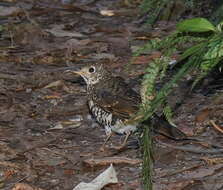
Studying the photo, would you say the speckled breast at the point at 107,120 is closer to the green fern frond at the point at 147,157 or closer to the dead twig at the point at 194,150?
the dead twig at the point at 194,150

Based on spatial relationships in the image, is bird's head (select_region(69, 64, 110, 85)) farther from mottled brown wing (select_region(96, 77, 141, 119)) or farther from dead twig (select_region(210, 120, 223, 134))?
dead twig (select_region(210, 120, 223, 134))

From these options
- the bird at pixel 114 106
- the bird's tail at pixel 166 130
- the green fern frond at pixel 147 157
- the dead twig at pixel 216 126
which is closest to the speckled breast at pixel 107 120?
the bird at pixel 114 106

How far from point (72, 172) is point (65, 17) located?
16.0 ft

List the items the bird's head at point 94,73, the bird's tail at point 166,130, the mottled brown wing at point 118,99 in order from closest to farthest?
the bird's tail at point 166,130 → the mottled brown wing at point 118,99 → the bird's head at point 94,73

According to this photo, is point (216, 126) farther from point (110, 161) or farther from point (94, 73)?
point (94, 73)

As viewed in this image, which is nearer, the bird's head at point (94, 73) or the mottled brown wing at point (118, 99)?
the mottled brown wing at point (118, 99)

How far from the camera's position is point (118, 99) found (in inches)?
243

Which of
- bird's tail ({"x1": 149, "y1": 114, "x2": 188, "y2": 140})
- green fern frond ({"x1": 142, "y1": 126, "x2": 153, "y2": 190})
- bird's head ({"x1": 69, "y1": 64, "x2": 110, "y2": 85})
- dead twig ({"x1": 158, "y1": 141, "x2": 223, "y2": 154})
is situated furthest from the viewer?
bird's head ({"x1": 69, "y1": 64, "x2": 110, "y2": 85})

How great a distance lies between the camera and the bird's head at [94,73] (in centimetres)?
682

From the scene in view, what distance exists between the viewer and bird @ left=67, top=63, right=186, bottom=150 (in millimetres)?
5863

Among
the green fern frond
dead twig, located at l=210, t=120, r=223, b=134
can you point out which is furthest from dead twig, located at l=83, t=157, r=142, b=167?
the green fern frond

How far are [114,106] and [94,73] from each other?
0.85 m

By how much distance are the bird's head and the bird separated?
2 centimetres

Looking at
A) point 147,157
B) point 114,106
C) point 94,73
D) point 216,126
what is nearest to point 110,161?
point 114,106
